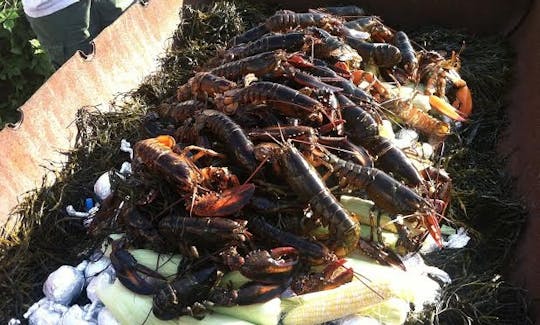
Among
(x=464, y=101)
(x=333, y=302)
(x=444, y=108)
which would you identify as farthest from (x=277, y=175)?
(x=464, y=101)

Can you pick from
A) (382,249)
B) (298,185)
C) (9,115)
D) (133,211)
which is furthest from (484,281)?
(9,115)

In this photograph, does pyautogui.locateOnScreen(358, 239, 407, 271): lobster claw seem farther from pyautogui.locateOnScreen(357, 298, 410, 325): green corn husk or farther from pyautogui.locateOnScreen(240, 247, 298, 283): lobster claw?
pyautogui.locateOnScreen(240, 247, 298, 283): lobster claw

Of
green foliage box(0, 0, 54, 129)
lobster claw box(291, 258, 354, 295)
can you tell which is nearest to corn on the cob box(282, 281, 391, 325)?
lobster claw box(291, 258, 354, 295)

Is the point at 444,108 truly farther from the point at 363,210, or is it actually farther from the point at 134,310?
the point at 134,310

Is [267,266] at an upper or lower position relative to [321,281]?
upper

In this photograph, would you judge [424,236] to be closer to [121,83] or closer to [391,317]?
[391,317]

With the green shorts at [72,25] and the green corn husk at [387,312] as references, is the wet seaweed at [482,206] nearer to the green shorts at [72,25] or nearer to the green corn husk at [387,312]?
the green corn husk at [387,312]

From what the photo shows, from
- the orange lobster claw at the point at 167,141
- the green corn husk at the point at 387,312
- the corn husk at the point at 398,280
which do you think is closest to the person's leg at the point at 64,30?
the orange lobster claw at the point at 167,141
